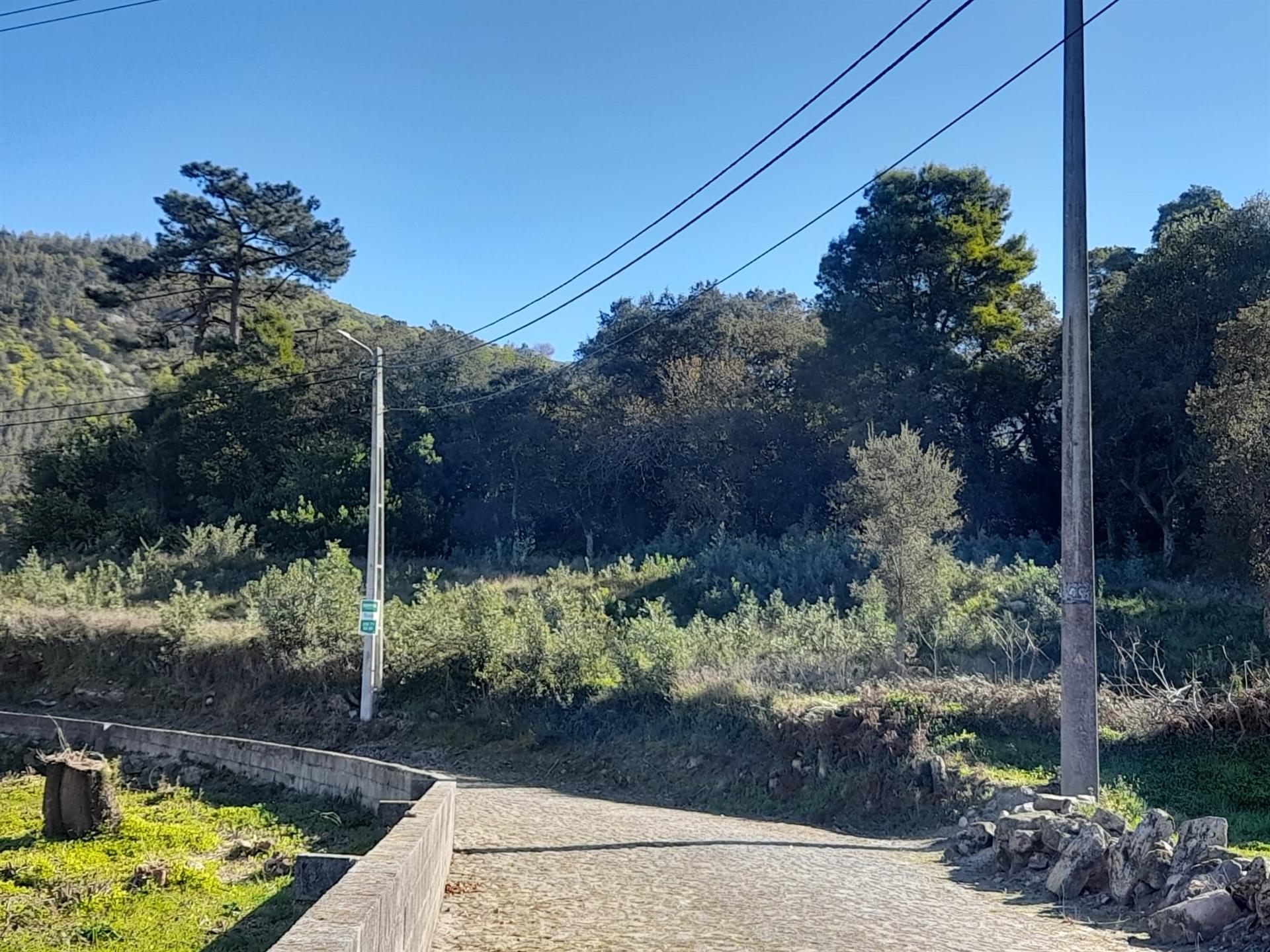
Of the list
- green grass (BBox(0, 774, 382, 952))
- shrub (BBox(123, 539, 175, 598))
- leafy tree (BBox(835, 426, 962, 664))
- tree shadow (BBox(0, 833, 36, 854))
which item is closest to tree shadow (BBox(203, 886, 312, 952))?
green grass (BBox(0, 774, 382, 952))

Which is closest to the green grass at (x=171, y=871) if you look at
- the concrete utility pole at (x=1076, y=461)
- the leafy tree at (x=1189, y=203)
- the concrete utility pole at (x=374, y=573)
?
the concrete utility pole at (x=374, y=573)

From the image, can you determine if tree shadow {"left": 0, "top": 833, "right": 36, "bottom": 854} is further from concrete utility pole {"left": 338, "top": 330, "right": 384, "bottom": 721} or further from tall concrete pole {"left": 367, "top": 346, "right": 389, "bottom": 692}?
tall concrete pole {"left": 367, "top": 346, "right": 389, "bottom": 692}

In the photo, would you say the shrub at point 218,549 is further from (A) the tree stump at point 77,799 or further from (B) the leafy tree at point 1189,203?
(B) the leafy tree at point 1189,203

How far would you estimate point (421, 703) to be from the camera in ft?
75.9

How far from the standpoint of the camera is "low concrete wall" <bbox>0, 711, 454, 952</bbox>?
4.88 metres

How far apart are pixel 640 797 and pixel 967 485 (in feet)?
85.5

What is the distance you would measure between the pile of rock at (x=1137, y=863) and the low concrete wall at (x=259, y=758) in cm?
633

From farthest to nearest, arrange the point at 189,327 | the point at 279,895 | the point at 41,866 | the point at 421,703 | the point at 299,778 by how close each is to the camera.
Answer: the point at 189,327, the point at 421,703, the point at 299,778, the point at 41,866, the point at 279,895

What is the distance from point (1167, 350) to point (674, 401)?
62.1 ft

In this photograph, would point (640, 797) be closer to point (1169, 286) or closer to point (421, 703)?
point (421, 703)

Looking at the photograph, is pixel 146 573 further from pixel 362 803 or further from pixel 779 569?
pixel 362 803

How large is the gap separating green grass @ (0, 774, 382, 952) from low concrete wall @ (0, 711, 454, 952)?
0.48 meters

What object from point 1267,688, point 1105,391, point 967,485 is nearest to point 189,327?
point 967,485

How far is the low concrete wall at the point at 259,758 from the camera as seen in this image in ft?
47.3
